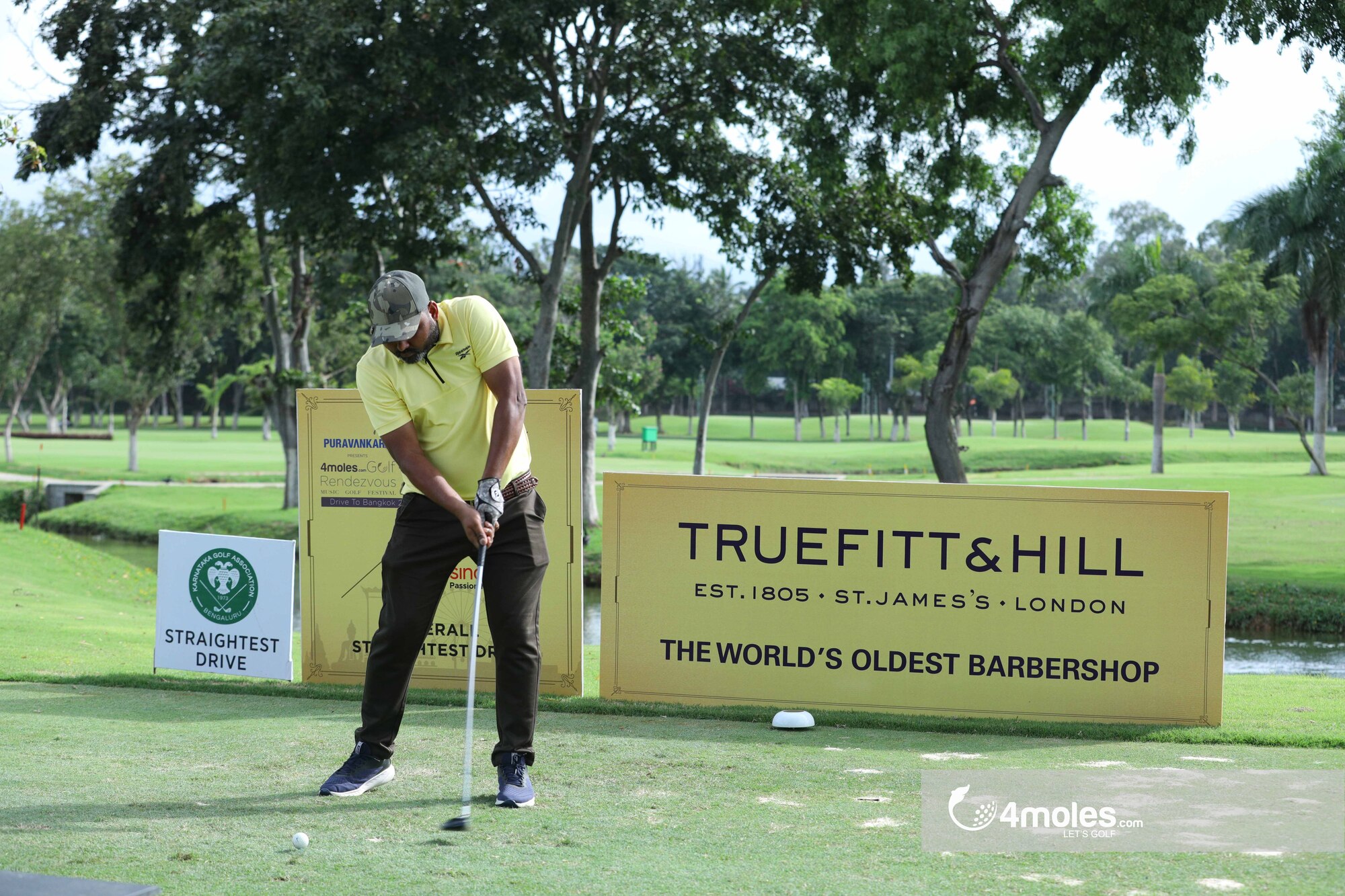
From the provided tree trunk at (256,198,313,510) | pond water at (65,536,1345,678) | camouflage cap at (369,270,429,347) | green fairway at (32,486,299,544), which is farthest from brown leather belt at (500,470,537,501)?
tree trunk at (256,198,313,510)

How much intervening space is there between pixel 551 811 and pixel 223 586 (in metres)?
4.16

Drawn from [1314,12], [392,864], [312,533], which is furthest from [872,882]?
[1314,12]

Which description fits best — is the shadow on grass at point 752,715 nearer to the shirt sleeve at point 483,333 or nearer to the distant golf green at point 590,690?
the distant golf green at point 590,690

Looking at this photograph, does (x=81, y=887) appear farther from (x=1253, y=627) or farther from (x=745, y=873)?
(x=1253, y=627)

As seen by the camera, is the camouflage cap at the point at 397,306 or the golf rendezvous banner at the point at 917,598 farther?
the golf rendezvous banner at the point at 917,598

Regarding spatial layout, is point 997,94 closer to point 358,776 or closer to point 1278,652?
point 1278,652

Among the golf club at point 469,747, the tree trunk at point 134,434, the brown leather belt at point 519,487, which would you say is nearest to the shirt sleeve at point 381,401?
the brown leather belt at point 519,487

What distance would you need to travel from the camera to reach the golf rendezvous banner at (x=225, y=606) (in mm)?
7754

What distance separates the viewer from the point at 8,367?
5703cm

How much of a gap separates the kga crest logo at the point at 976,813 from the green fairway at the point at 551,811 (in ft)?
0.50

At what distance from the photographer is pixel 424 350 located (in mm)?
4852

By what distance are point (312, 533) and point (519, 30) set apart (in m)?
15.4

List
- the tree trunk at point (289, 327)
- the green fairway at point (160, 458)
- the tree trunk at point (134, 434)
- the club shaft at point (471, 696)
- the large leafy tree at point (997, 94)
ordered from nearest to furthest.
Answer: the club shaft at point (471, 696) → the large leafy tree at point (997, 94) → the tree trunk at point (289, 327) → the green fairway at point (160, 458) → the tree trunk at point (134, 434)

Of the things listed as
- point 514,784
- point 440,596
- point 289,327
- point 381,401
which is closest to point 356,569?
point 440,596
